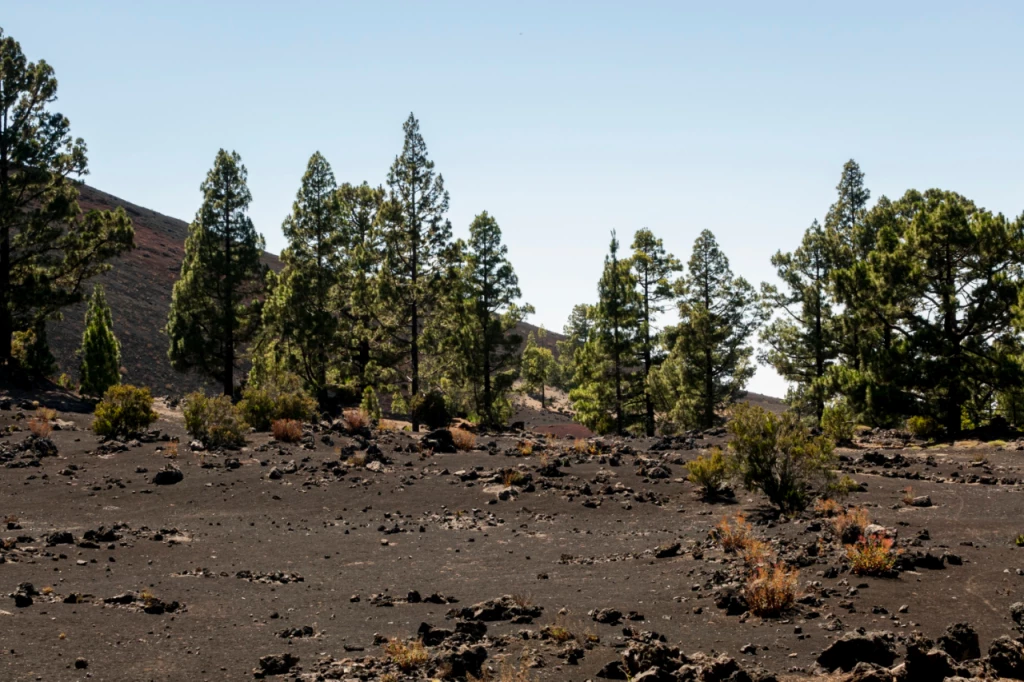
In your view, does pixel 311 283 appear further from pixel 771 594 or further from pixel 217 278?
pixel 771 594

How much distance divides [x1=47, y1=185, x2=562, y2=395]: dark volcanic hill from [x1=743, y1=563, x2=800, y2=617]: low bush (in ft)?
164

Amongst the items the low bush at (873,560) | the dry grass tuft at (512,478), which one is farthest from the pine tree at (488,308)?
the low bush at (873,560)

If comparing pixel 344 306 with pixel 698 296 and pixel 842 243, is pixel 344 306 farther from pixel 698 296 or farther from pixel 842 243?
pixel 842 243

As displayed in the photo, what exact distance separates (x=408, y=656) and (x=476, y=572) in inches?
201

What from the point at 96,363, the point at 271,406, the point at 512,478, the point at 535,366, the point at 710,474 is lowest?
the point at 512,478

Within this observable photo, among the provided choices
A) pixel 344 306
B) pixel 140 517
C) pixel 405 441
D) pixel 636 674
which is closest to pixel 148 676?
pixel 636 674

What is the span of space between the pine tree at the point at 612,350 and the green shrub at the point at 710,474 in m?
25.5

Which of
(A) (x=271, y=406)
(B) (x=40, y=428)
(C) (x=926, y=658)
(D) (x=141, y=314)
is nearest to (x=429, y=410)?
(A) (x=271, y=406)

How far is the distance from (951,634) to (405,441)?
23285 millimetres

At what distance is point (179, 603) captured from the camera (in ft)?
36.2

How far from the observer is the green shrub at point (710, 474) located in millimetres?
18656

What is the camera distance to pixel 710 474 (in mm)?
19062

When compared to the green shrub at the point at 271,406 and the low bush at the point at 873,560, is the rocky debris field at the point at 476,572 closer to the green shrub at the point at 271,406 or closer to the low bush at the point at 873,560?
the low bush at the point at 873,560

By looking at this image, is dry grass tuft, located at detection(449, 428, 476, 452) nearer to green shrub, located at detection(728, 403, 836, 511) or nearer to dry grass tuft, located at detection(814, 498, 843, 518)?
green shrub, located at detection(728, 403, 836, 511)
